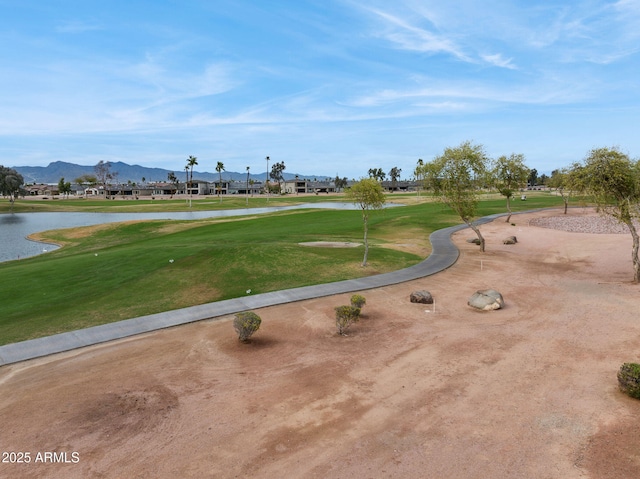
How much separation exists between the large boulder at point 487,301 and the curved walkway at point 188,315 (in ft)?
19.1

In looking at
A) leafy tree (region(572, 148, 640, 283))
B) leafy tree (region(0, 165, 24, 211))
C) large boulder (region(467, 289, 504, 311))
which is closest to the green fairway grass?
large boulder (region(467, 289, 504, 311))

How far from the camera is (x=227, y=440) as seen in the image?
10.2 metres

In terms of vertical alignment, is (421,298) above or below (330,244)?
below

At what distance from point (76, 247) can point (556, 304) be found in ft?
186

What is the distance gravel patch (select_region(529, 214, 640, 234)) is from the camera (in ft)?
163

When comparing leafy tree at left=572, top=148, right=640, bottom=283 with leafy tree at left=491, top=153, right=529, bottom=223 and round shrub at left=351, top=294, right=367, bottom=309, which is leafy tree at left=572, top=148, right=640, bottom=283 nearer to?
→ round shrub at left=351, top=294, right=367, bottom=309

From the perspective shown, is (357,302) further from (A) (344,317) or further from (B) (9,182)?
(B) (9,182)

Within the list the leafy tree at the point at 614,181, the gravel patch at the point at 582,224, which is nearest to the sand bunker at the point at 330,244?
the leafy tree at the point at 614,181

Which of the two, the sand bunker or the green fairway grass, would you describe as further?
the sand bunker

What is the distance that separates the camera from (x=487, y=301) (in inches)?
815

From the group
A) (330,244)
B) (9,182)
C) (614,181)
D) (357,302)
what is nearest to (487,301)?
(357,302)

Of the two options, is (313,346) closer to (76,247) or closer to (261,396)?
(261,396)

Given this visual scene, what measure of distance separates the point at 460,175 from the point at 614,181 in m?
12.0

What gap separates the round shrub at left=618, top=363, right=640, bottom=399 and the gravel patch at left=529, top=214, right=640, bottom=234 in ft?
131
